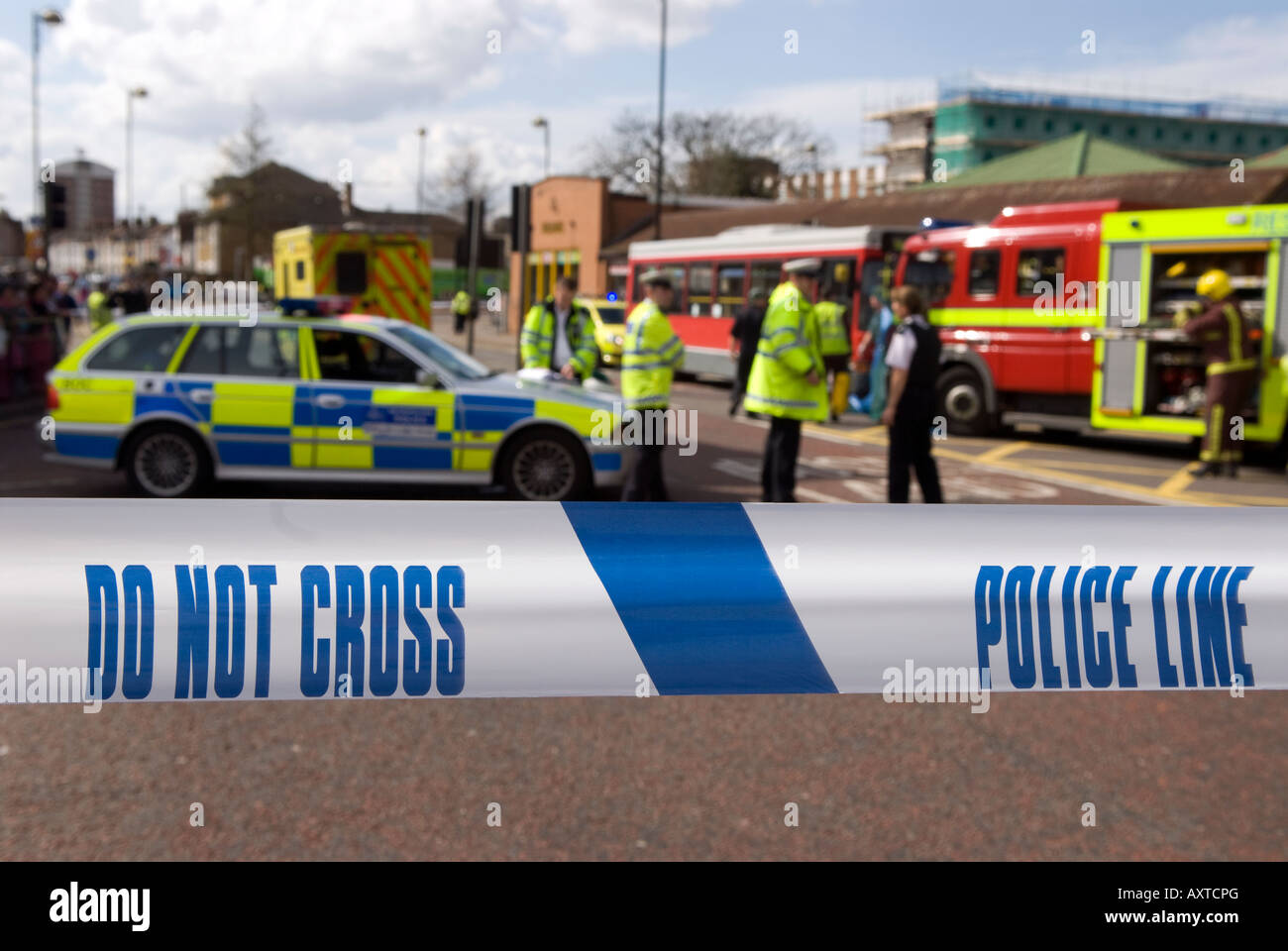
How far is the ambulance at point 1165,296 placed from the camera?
14205 millimetres

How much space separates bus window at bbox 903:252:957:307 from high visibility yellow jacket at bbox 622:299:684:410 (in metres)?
8.56

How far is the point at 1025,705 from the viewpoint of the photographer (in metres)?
5.23

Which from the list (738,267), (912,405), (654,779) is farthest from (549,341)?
(738,267)

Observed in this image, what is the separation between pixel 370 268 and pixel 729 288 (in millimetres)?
7066

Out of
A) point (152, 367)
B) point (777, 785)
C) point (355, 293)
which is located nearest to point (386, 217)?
point (355, 293)

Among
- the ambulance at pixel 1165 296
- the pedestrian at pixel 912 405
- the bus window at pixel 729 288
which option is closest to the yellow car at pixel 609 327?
the bus window at pixel 729 288

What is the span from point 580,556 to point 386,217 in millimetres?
112075

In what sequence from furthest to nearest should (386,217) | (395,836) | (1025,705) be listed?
(386,217) < (1025,705) < (395,836)

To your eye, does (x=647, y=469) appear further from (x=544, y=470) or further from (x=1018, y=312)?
(x=1018, y=312)

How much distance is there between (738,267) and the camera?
2375 centimetres

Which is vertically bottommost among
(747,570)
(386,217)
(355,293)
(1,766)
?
(1,766)

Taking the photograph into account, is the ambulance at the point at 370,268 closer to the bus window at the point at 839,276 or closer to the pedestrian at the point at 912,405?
the bus window at the point at 839,276

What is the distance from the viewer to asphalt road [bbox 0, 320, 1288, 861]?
363 cm

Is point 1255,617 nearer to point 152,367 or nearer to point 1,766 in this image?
point 1,766
